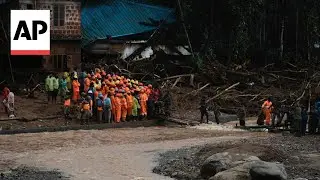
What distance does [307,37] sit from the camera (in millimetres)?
37000

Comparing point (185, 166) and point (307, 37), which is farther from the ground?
point (307, 37)

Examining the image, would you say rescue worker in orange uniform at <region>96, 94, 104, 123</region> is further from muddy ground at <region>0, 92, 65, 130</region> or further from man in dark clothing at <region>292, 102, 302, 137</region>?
man in dark clothing at <region>292, 102, 302, 137</region>

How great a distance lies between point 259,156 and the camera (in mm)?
14953

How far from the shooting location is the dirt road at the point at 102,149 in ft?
48.4

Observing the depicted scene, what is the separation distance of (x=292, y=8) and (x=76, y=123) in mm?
20217

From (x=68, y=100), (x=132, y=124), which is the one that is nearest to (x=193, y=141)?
(x=132, y=124)

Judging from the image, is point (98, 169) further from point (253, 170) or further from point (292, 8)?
point (292, 8)

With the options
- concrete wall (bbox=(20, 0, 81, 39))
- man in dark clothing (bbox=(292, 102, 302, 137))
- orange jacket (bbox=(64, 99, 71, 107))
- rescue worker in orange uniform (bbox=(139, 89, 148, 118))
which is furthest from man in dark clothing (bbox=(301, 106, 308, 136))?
concrete wall (bbox=(20, 0, 81, 39))

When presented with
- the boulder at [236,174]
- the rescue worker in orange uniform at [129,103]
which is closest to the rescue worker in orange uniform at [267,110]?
the rescue worker in orange uniform at [129,103]

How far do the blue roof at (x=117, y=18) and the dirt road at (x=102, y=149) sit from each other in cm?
1204

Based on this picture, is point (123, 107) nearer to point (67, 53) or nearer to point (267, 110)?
point (267, 110)

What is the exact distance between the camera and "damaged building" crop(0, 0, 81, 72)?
30064mm

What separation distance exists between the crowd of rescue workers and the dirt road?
123 centimetres

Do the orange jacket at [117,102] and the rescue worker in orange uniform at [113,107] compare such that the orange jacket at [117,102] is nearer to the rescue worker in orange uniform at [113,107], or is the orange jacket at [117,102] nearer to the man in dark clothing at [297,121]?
the rescue worker in orange uniform at [113,107]
